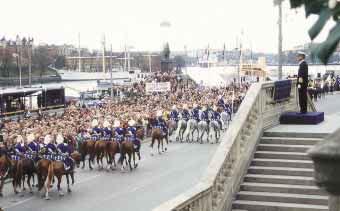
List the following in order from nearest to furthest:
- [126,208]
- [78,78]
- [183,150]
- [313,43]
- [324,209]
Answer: [313,43], [324,209], [126,208], [183,150], [78,78]

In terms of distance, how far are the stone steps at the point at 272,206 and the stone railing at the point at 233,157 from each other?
0.23 metres

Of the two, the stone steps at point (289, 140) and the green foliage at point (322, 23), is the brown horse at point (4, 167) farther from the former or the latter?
the green foliage at point (322, 23)

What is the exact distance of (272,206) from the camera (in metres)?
10.3

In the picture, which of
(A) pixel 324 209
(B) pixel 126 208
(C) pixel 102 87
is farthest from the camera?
(C) pixel 102 87

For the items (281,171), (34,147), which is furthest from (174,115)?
(281,171)

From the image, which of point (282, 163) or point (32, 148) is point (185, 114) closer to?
→ point (32, 148)

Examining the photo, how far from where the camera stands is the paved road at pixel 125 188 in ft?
56.6

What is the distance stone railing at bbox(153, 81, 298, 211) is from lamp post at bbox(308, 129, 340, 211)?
6345mm

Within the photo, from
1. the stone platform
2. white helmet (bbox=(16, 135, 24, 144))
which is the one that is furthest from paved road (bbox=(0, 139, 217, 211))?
the stone platform

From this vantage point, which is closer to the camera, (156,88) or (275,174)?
(275,174)

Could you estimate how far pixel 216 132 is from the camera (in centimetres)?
3116

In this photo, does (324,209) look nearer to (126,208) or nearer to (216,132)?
(126,208)

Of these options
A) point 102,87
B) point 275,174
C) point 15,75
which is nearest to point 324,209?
point 275,174

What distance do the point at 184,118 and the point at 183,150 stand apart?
296 cm
